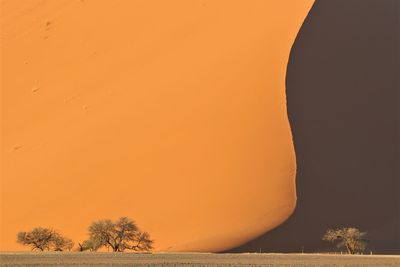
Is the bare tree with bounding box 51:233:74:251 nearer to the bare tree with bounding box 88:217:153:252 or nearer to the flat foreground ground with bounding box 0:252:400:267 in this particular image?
the bare tree with bounding box 88:217:153:252

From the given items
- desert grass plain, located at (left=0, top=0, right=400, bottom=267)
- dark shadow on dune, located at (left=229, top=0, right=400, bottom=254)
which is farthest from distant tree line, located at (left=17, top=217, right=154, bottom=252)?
dark shadow on dune, located at (left=229, top=0, right=400, bottom=254)

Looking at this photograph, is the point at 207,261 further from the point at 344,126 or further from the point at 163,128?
the point at 344,126

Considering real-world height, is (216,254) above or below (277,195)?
below

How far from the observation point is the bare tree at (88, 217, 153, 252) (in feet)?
103

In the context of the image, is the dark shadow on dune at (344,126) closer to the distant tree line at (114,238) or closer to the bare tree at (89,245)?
the distant tree line at (114,238)

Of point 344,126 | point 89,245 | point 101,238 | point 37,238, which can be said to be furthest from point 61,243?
point 344,126

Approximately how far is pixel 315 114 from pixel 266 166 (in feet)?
10.4

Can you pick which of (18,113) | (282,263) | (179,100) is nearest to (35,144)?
(18,113)

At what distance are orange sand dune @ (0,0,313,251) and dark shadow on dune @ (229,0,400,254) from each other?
61 centimetres

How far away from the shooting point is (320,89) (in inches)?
1363

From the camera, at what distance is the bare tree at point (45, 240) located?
32250 millimetres

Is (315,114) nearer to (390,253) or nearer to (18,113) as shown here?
(390,253)

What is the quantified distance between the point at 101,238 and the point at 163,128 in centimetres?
543

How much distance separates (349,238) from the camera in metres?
29.8
